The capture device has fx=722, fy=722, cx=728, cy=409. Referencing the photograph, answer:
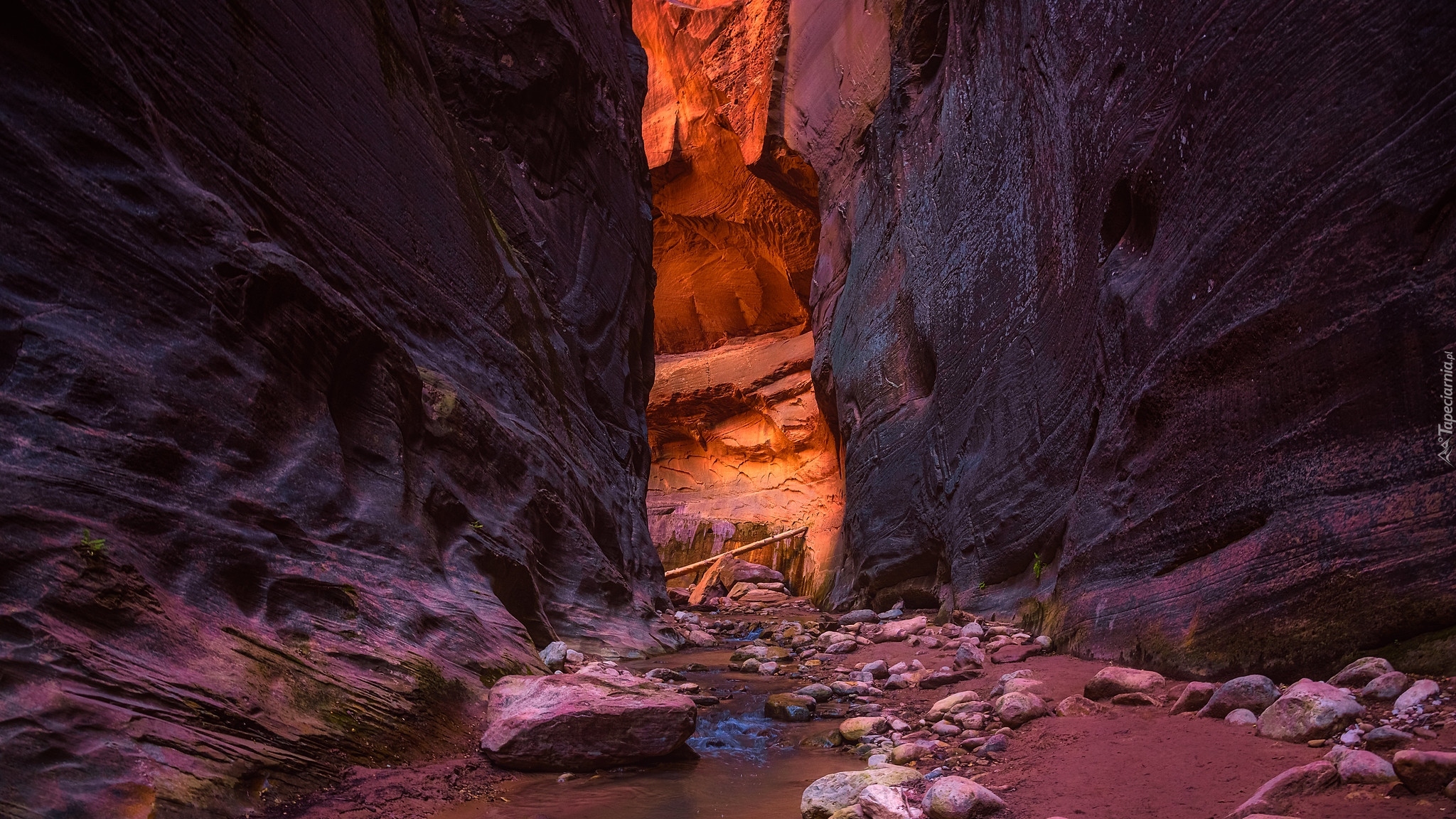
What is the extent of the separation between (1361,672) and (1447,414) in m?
1.22

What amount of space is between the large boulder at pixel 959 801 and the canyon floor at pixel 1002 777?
10 centimetres

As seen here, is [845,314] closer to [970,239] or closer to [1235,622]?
[970,239]

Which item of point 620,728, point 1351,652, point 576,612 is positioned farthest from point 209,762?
point 576,612

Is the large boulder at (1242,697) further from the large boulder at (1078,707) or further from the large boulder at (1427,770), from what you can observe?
the large boulder at (1427,770)

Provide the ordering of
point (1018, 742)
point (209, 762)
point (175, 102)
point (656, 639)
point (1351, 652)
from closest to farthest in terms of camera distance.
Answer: point (209, 762) < point (1351, 652) < point (1018, 742) < point (175, 102) < point (656, 639)

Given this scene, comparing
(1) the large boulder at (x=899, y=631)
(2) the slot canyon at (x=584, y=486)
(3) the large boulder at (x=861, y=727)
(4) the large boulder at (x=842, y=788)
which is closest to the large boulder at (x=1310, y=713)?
(2) the slot canyon at (x=584, y=486)

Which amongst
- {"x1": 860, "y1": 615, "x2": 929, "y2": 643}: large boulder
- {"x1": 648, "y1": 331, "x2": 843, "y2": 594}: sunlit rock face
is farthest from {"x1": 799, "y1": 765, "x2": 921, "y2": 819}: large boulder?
{"x1": 648, "y1": 331, "x2": 843, "y2": 594}: sunlit rock face

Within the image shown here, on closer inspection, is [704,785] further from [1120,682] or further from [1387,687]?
[1387,687]

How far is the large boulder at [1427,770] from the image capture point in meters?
2.15

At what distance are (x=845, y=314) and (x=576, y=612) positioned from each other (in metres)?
10.6

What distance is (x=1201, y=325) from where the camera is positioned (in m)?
4.93

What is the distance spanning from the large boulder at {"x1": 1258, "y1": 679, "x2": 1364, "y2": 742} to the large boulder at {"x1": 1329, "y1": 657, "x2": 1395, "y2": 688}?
190 mm

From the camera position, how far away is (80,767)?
2496mm

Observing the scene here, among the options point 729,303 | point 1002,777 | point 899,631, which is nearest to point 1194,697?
point 1002,777
